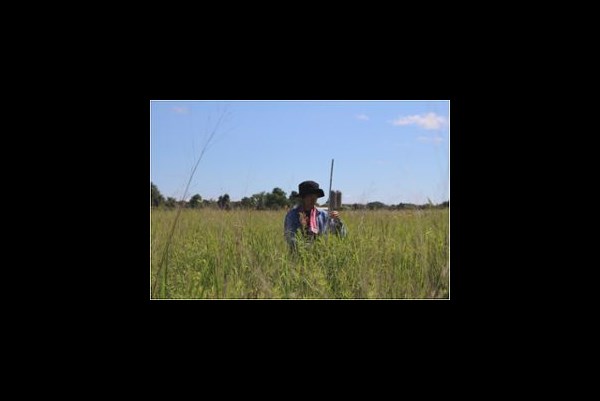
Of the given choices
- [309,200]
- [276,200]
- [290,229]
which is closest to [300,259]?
[290,229]

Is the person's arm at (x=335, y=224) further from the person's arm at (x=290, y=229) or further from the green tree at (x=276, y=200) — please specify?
the green tree at (x=276, y=200)

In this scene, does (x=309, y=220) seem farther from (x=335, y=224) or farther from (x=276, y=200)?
(x=276, y=200)

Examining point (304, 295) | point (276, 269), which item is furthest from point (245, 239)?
point (304, 295)

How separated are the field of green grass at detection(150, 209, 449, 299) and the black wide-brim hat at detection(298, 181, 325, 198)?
298 mm

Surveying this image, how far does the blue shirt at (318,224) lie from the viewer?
2816 millimetres

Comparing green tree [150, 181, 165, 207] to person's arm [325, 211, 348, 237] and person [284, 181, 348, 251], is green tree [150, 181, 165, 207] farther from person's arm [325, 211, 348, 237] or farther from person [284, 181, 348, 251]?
person's arm [325, 211, 348, 237]

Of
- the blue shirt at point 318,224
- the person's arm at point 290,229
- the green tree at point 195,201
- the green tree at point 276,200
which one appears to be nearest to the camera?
the green tree at point 195,201

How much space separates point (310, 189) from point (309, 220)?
240 millimetres

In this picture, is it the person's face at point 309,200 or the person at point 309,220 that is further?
the person's face at point 309,200

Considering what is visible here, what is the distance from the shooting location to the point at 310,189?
10.0ft

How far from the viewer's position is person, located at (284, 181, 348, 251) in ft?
9.05

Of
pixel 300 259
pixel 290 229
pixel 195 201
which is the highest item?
pixel 195 201

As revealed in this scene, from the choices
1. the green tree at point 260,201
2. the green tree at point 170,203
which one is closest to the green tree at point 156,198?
the green tree at point 170,203

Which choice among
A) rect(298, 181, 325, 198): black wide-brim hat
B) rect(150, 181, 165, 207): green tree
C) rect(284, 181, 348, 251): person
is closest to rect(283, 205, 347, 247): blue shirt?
rect(284, 181, 348, 251): person
